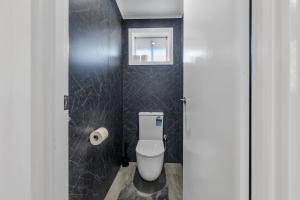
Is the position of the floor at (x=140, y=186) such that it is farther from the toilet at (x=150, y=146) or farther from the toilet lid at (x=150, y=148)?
the toilet lid at (x=150, y=148)

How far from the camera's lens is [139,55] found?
309 centimetres

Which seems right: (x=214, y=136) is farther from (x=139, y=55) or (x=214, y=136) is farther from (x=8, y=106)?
(x=139, y=55)

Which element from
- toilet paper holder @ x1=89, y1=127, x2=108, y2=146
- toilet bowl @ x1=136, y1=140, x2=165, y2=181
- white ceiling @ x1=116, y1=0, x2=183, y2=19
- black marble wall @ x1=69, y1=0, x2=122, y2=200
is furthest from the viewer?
white ceiling @ x1=116, y1=0, x2=183, y2=19

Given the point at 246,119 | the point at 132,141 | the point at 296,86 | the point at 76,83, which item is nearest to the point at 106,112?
the point at 76,83

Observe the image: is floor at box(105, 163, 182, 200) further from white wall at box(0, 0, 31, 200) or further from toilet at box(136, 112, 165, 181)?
white wall at box(0, 0, 31, 200)

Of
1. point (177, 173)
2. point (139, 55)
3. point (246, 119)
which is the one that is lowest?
point (177, 173)

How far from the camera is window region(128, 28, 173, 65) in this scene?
9.93ft

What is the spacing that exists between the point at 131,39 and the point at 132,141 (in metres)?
1.59

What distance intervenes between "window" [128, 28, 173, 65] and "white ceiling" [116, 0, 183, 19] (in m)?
0.20

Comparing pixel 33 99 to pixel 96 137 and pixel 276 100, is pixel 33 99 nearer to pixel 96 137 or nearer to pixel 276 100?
pixel 276 100

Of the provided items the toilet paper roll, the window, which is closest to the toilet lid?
the toilet paper roll

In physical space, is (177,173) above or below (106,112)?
below

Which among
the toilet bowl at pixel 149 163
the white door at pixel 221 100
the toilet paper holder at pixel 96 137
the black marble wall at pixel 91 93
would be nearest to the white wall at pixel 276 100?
the white door at pixel 221 100

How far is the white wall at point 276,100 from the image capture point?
408 millimetres
